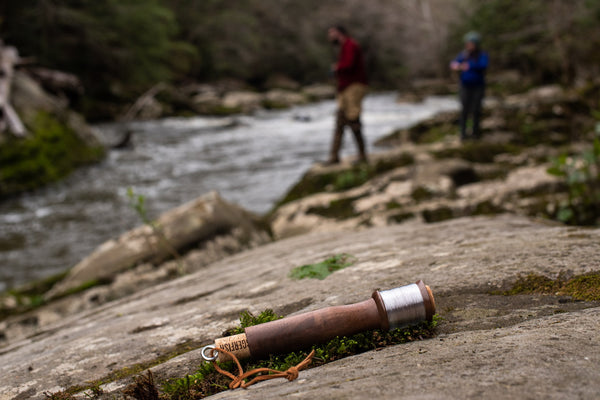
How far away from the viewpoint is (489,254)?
7.25 feet

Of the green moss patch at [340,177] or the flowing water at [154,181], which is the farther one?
the flowing water at [154,181]

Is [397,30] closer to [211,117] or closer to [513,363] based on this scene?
[211,117]

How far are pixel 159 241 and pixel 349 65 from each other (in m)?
4.09

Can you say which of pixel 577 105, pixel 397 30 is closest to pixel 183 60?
pixel 397 30

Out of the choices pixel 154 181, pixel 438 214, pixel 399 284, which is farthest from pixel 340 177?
pixel 154 181

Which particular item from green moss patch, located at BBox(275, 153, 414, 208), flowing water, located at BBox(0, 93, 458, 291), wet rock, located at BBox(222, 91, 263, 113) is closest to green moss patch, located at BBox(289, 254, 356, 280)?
green moss patch, located at BBox(275, 153, 414, 208)

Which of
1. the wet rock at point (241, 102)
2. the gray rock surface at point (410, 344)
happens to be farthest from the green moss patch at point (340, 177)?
the wet rock at point (241, 102)

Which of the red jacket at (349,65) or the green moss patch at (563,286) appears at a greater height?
the red jacket at (349,65)

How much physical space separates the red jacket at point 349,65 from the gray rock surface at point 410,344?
4505 mm

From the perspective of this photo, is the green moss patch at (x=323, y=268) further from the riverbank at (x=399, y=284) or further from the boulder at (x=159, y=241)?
the boulder at (x=159, y=241)

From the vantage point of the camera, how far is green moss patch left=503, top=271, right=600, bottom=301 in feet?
5.46

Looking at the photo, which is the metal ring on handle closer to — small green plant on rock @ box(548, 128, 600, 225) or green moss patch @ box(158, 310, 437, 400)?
green moss patch @ box(158, 310, 437, 400)

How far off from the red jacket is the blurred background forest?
10.7 m

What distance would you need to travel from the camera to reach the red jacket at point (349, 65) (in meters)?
7.05
